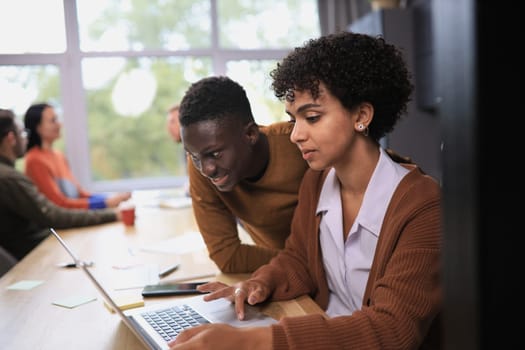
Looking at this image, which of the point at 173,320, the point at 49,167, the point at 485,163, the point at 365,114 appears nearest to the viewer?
the point at 485,163

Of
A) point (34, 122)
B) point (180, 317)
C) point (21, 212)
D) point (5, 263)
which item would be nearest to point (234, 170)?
point (180, 317)

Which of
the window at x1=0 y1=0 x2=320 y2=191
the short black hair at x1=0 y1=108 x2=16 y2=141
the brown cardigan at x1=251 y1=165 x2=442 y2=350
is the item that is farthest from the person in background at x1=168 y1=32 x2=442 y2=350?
the window at x1=0 y1=0 x2=320 y2=191

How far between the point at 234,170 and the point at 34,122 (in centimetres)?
261

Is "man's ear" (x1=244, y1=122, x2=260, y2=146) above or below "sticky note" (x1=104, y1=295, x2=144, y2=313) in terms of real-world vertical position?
above

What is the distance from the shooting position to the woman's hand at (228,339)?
0.82 metres

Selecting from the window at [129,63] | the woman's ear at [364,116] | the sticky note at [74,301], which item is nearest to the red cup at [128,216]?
the sticky note at [74,301]

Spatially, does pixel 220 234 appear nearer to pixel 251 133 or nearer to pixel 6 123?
pixel 251 133

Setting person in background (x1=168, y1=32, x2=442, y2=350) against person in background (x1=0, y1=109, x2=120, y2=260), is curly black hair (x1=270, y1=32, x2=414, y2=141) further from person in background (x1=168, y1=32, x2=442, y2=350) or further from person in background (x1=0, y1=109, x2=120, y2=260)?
person in background (x1=0, y1=109, x2=120, y2=260)

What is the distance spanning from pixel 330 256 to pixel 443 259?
86 cm

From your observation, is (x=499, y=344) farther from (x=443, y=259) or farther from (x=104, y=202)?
(x=104, y=202)

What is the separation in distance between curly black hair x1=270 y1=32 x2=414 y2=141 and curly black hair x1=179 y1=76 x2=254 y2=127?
208 millimetres

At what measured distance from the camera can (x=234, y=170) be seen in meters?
1.43

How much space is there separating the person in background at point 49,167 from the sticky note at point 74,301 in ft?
6.16

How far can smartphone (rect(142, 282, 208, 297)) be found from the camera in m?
1.31
